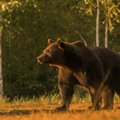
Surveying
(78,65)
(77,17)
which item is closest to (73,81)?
(78,65)

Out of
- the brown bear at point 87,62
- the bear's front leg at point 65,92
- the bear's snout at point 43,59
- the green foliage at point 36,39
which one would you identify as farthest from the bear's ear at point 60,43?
the green foliage at point 36,39

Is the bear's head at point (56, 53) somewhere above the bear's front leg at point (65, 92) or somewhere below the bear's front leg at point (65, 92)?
above

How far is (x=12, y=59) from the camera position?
115ft

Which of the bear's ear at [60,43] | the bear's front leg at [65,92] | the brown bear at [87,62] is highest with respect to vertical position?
the bear's ear at [60,43]

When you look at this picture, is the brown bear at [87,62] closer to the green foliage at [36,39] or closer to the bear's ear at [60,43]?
the bear's ear at [60,43]

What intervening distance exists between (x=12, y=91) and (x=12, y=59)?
195 centimetres

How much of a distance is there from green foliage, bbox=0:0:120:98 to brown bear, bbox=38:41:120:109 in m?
17.9

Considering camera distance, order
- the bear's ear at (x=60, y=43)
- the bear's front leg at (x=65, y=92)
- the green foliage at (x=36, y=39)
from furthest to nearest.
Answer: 1. the green foliage at (x=36, y=39)
2. the bear's front leg at (x=65, y=92)
3. the bear's ear at (x=60, y=43)

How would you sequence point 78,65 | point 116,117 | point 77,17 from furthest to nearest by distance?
point 77,17
point 78,65
point 116,117

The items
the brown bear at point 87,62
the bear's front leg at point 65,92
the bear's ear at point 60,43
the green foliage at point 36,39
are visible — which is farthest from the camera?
the green foliage at point 36,39

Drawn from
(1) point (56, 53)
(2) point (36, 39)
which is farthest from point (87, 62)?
(2) point (36, 39)

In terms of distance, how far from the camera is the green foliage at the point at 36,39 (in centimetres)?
3262

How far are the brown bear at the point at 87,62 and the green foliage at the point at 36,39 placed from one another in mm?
17851

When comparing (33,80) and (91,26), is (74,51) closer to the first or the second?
(91,26)
